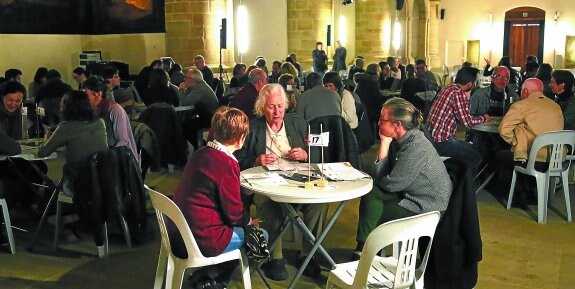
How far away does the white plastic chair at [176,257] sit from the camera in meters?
2.99

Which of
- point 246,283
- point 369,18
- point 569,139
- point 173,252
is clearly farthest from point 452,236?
point 369,18

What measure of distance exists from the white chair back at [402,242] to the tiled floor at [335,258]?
1.33 meters

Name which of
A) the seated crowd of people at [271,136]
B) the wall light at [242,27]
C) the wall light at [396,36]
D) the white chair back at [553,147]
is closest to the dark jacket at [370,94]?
the seated crowd of people at [271,136]

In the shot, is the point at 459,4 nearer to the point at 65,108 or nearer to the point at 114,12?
the point at 114,12

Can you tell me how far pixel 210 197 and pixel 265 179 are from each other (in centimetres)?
58

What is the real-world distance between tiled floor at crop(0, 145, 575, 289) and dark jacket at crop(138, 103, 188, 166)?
1473mm

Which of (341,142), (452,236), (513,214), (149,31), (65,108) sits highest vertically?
(149,31)

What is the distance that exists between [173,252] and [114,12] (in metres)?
11.8

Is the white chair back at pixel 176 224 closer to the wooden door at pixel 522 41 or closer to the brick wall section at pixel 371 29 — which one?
the brick wall section at pixel 371 29

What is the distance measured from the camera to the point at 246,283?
3.31 metres

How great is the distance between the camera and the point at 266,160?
13.3 ft

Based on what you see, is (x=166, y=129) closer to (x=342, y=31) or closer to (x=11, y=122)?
(x=11, y=122)

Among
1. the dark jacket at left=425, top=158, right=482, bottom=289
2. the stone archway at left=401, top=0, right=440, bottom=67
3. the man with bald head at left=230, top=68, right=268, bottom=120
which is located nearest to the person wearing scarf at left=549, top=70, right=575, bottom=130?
the man with bald head at left=230, top=68, right=268, bottom=120

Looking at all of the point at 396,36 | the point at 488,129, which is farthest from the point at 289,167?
the point at 396,36
